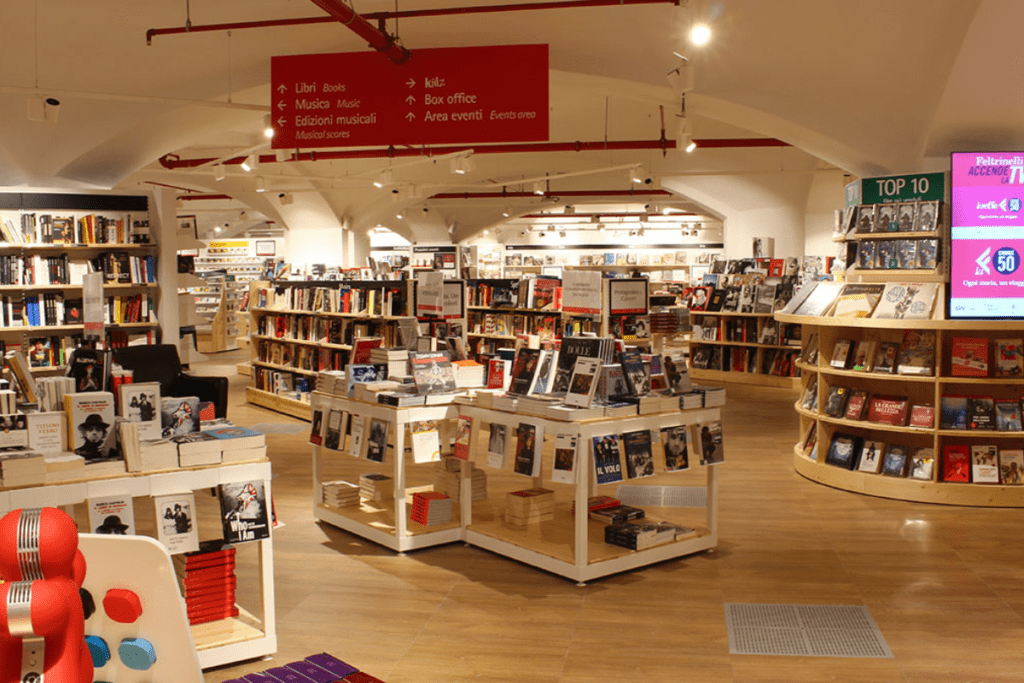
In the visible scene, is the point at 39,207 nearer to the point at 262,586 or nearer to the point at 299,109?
the point at 299,109

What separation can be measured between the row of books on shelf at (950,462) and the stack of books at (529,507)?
2888 millimetres

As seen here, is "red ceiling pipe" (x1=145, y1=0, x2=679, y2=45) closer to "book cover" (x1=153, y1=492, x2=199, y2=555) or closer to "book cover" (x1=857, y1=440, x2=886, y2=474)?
"book cover" (x1=857, y1=440, x2=886, y2=474)

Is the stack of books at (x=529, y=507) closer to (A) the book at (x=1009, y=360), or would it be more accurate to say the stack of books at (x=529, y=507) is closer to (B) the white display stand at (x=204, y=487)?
(B) the white display stand at (x=204, y=487)

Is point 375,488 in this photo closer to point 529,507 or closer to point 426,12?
point 529,507

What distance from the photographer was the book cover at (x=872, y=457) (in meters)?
7.11

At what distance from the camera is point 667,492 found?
7066 millimetres

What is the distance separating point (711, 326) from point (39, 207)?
32.6 feet

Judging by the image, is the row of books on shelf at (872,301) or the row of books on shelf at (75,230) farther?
the row of books on shelf at (75,230)

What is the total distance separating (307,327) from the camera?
1146 centimetres

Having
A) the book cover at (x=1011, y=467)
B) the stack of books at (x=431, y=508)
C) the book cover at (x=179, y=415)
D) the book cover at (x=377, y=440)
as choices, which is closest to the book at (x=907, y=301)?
the book cover at (x=1011, y=467)

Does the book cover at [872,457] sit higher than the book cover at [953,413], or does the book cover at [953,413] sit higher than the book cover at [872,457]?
the book cover at [953,413]

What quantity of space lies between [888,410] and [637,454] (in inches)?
118

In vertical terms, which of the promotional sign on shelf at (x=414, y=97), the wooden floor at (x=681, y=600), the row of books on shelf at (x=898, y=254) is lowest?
the wooden floor at (x=681, y=600)

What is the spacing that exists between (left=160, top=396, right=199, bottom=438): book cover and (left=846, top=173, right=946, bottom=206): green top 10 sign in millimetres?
5739
